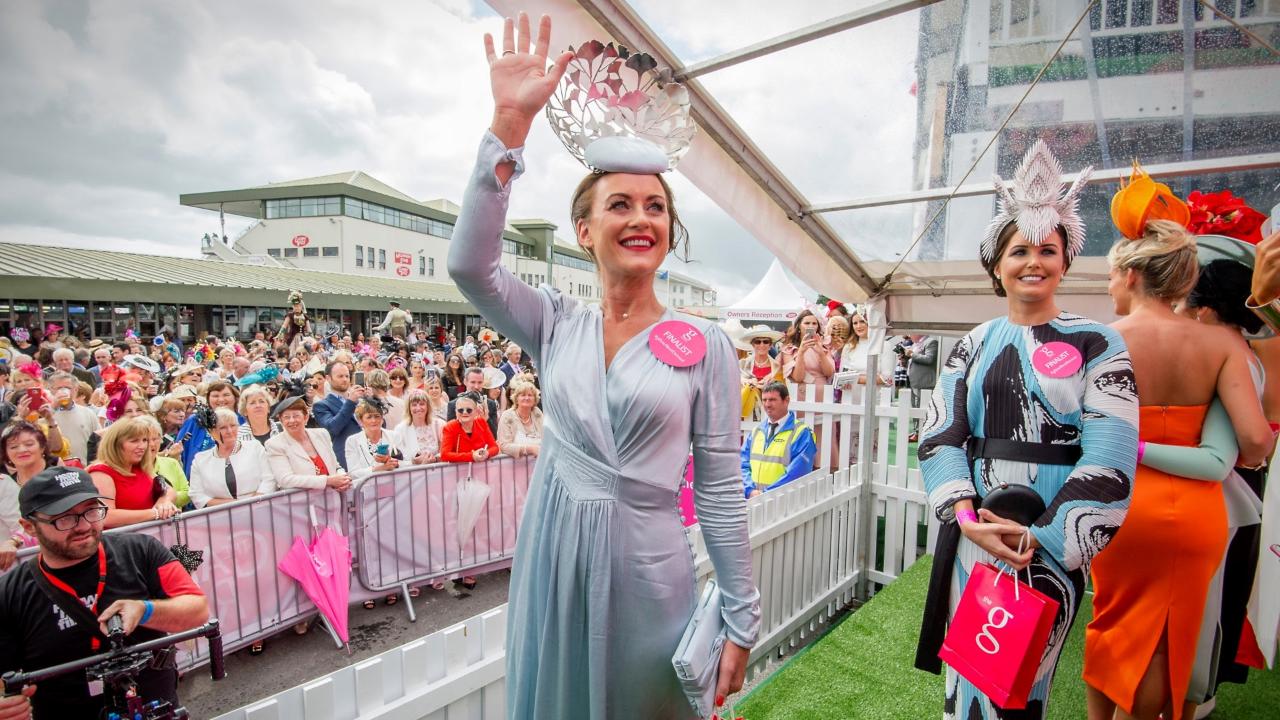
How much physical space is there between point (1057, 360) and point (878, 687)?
6.18ft

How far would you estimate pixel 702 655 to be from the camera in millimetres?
1212

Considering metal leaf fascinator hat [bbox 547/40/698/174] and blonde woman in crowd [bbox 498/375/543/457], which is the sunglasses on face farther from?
blonde woman in crowd [bbox 498/375/543/457]

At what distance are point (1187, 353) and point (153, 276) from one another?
950 inches

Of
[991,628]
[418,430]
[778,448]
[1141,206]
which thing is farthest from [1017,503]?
[418,430]

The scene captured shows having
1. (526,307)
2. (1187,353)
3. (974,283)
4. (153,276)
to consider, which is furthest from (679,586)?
(153,276)

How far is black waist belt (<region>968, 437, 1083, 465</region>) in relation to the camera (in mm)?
1699

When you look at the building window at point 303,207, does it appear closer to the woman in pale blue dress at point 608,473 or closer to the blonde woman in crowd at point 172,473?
the blonde woman in crowd at point 172,473

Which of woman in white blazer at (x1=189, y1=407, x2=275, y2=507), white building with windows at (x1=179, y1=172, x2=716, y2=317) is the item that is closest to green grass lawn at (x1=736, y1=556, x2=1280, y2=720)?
woman in white blazer at (x1=189, y1=407, x2=275, y2=507)

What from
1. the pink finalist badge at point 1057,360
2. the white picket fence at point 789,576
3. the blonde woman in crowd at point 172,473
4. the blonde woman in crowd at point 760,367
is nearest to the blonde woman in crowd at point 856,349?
the blonde woman in crowd at point 760,367

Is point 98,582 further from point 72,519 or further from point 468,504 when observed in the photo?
point 468,504

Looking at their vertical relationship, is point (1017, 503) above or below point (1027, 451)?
below

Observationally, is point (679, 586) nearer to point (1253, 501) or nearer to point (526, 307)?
point (526, 307)

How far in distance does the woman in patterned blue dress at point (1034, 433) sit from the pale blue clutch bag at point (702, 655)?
2.94 ft

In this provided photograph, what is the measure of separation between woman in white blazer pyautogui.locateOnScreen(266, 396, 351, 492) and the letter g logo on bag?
13.1 ft
